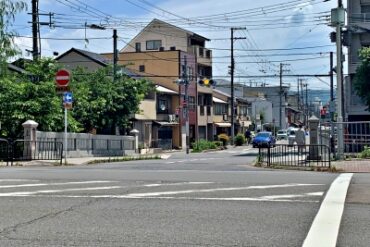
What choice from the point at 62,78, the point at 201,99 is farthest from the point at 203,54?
the point at 62,78

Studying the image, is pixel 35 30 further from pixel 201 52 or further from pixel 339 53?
pixel 201 52

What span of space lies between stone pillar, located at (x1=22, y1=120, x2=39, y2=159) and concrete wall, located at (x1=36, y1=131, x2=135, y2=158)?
47.6 inches

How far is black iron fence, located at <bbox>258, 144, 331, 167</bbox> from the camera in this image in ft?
71.0

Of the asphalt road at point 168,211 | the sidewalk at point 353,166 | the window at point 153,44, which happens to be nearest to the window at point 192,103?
the window at point 153,44

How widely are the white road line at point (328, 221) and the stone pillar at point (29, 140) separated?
1674cm

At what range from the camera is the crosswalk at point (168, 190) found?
37.0 feet

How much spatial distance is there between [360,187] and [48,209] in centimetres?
711

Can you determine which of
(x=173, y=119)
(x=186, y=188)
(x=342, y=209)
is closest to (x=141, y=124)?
(x=173, y=119)

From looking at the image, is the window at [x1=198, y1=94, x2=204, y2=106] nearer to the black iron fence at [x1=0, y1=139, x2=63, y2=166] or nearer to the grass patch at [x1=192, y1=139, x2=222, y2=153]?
the grass patch at [x1=192, y1=139, x2=222, y2=153]

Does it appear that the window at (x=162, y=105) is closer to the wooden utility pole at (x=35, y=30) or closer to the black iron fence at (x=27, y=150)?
the wooden utility pole at (x=35, y=30)

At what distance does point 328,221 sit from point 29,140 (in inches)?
767

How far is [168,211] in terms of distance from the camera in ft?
31.3

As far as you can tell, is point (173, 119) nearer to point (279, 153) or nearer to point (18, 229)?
point (279, 153)

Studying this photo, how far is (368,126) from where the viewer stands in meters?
24.4
